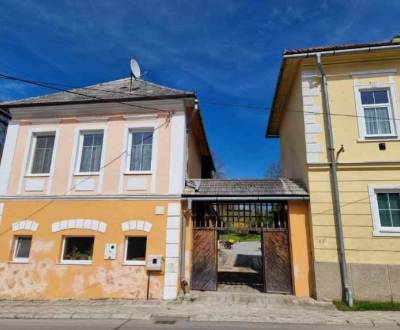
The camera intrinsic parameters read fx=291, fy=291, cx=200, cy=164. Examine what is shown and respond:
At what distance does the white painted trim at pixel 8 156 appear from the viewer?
35.6 ft

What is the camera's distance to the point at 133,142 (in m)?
11.0

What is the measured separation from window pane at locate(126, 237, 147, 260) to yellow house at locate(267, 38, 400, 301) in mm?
5500

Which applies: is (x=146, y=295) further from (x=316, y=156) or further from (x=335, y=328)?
(x=316, y=156)

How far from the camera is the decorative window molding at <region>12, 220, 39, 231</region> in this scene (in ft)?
33.4

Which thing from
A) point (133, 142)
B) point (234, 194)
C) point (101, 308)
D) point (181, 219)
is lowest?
point (101, 308)

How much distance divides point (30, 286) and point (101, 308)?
3.24 metres

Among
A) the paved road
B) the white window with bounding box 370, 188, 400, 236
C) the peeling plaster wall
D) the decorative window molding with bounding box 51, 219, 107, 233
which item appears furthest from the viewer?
the decorative window molding with bounding box 51, 219, 107, 233

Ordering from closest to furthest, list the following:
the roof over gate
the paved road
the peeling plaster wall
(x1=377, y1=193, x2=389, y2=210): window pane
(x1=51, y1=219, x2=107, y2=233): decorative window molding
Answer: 1. the paved road
2. (x1=377, y1=193, x2=389, y2=210): window pane
3. the peeling plaster wall
4. the roof over gate
5. (x1=51, y1=219, x2=107, y2=233): decorative window molding

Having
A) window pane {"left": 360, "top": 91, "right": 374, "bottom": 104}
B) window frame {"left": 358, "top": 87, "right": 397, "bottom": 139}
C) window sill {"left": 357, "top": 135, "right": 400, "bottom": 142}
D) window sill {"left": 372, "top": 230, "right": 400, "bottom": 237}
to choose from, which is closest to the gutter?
window frame {"left": 358, "top": 87, "right": 397, "bottom": 139}

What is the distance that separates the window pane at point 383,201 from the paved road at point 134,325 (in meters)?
3.99

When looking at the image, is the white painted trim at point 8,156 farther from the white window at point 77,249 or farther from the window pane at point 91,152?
the white window at point 77,249

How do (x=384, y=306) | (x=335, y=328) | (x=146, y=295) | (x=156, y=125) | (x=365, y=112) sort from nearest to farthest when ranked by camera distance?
1. (x=335, y=328)
2. (x=384, y=306)
3. (x=146, y=295)
4. (x=365, y=112)
5. (x=156, y=125)

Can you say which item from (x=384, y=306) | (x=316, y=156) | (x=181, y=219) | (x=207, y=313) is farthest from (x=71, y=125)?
(x=384, y=306)

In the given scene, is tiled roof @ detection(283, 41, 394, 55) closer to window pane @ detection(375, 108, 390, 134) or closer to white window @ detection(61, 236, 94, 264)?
window pane @ detection(375, 108, 390, 134)
